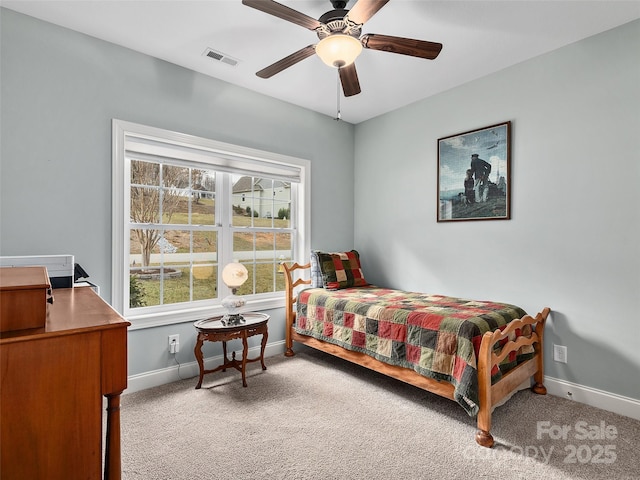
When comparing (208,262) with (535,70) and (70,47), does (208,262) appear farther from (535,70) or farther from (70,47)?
(535,70)

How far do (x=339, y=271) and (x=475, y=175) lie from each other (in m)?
1.61

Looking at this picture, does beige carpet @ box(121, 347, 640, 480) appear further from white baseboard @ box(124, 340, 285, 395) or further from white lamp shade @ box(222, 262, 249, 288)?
white lamp shade @ box(222, 262, 249, 288)

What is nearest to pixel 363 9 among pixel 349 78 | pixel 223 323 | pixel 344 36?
pixel 344 36

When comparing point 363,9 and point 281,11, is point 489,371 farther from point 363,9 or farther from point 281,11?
point 281,11

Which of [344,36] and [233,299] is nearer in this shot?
[344,36]

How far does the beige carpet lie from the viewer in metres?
1.77

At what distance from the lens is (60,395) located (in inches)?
36.6

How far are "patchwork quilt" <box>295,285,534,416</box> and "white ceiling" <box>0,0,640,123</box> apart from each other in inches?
78.6

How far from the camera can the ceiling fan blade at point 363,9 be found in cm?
168

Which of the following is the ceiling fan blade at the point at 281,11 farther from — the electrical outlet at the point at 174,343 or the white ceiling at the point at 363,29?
the electrical outlet at the point at 174,343

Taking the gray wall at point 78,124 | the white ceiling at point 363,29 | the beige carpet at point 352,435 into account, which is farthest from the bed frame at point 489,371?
the white ceiling at point 363,29

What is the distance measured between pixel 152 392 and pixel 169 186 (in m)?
1.71

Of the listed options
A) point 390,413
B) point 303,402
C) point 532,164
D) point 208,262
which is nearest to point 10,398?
point 303,402

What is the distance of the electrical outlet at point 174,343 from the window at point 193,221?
0.15 metres
